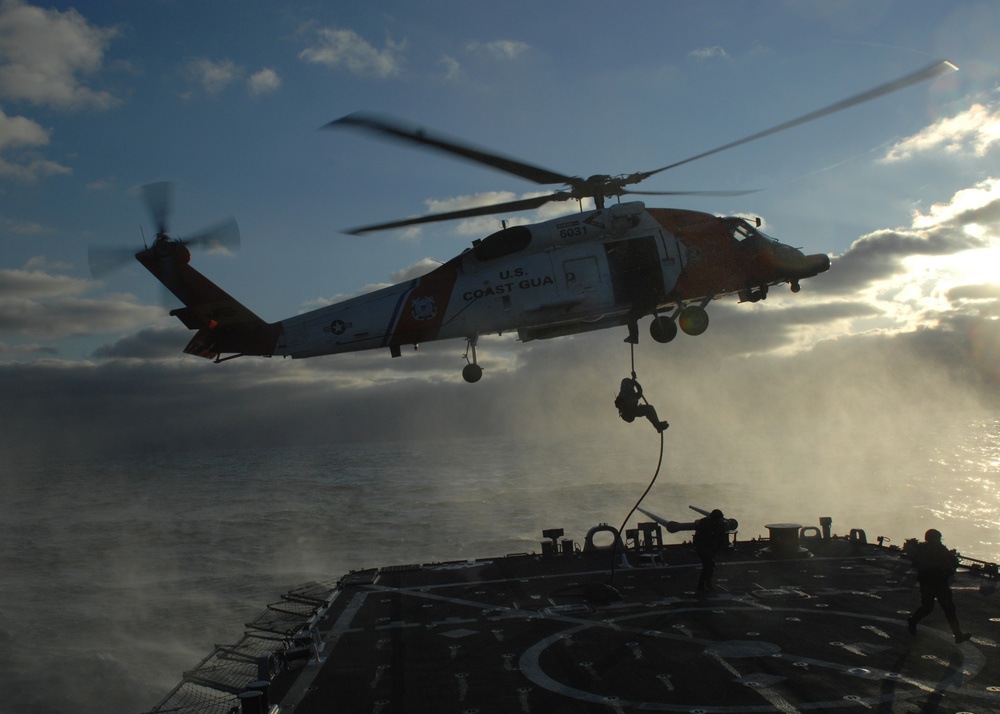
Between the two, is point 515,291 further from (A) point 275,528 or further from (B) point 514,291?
(A) point 275,528

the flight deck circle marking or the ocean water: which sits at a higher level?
the flight deck circle marking

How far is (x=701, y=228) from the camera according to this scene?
1625 cm

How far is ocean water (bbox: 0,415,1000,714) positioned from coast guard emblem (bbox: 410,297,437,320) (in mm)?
26672

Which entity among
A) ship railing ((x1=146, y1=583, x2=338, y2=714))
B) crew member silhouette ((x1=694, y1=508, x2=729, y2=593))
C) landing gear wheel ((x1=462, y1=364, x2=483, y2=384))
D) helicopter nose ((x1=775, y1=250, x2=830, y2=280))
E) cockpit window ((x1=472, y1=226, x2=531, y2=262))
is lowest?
ship railing ((x1=146, y1=583, x2=338, y2=714))

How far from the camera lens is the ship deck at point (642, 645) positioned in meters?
10.9

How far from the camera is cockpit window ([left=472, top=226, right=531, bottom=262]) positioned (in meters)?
15.5

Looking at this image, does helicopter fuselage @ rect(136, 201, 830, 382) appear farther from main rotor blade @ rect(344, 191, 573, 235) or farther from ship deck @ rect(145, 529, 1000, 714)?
ship deck @ rect(145, 529, 1000, 714)

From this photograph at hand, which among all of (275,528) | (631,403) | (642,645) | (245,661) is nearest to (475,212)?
(631,403)

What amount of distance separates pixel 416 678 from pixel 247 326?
8815 millimetres

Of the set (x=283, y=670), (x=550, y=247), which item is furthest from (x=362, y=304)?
(x=283, y=670)

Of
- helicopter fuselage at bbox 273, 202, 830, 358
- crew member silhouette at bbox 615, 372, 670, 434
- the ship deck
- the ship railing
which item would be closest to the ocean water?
the ship railing

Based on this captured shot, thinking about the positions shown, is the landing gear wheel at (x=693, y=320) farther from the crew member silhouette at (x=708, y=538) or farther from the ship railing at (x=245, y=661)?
the ship railing at (x=245, y=661)

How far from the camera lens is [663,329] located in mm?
16203

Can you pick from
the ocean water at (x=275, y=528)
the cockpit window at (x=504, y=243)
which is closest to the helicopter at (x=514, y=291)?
the cockpit window at (x=504, y=243)
